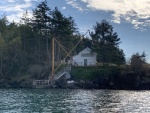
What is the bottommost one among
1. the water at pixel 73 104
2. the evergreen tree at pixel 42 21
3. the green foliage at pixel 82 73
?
the water at pixel 73 104

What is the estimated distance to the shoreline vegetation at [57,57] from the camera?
7306 centimetres

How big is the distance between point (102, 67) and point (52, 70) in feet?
42.4

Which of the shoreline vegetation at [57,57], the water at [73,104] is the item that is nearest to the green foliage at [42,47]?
the shoreline vegetation at [57,57]

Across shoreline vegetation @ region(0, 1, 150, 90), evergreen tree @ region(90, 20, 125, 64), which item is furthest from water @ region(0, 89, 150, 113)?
evergreen tree @ region(90, 20, 125, 64)

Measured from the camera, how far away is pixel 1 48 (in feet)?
285

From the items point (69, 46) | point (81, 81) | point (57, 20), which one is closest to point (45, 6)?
point (57, 20)

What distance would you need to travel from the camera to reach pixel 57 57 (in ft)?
302

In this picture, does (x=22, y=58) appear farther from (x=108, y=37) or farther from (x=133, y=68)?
(x=133, y=68)

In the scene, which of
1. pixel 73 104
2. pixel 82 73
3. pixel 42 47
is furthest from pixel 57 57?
pixel 73 104

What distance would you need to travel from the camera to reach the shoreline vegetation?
73.1 m

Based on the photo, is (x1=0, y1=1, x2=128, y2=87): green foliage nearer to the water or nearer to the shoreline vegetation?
the shoreline vegetation

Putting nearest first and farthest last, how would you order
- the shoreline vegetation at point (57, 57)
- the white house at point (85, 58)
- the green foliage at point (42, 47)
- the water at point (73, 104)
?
the water at point (73, 104) < the shoreline vegetation at point (57, 57) < the green foliage at point (42, 47) < the white house at point (85, 58)

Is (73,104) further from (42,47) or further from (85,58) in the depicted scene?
(42,47)

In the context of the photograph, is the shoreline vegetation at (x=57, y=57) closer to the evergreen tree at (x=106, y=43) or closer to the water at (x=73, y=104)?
the evergreen tree at (x=106, y=43)
